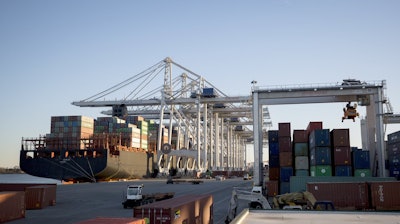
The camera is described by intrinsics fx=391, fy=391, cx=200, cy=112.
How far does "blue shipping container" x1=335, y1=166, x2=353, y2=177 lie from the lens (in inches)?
1480

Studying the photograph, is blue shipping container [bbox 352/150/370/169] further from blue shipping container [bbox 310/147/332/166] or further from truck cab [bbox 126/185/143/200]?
truck cab [bbox 126/185/143/200]

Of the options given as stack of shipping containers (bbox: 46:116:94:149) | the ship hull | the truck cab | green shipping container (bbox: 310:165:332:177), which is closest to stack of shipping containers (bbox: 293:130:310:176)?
green shipping container (bbox: 310:165:332:177)

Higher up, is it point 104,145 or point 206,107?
point 206,107

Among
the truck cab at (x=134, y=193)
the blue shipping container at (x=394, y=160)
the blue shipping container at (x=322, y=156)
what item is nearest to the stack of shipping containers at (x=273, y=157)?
the blue shipping container at (x=322, y=156)

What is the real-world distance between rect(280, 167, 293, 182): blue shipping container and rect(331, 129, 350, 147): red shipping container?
542 centimetres

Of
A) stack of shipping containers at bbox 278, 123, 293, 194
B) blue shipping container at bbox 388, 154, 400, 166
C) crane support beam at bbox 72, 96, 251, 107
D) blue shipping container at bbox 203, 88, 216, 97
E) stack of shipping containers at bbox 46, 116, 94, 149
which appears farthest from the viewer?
blue shipping container at bbox 203, 88, 216, 97

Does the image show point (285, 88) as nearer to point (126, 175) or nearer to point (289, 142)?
point (289, 142)

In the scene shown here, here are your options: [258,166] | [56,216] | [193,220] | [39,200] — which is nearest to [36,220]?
[56,216]

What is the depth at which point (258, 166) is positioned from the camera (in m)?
43.2

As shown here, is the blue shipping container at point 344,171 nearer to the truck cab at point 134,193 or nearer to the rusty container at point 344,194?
the rusty container at point 344,194

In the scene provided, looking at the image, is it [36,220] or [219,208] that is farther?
[219,208]

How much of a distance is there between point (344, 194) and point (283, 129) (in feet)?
48.6

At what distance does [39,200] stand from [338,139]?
27431 mm

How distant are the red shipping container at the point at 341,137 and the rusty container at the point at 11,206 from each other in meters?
27.7
